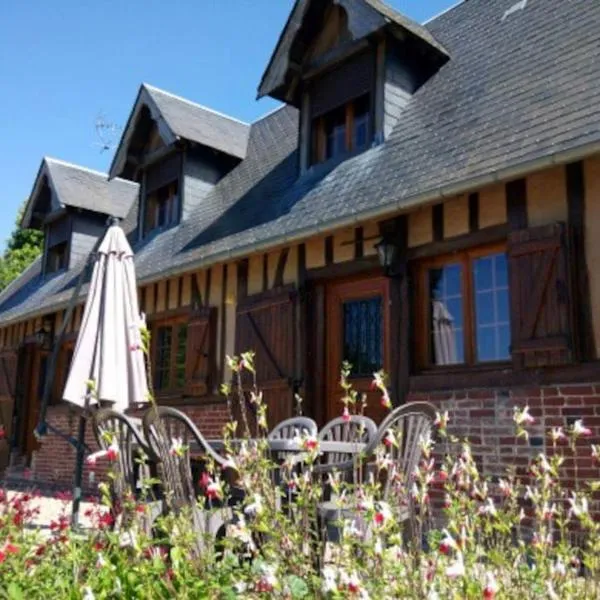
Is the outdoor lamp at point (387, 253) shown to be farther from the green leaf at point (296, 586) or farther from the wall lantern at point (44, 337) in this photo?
the wall lantern at point (44, 337)

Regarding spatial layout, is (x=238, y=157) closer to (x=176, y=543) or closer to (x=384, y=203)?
(x=384, y=203)

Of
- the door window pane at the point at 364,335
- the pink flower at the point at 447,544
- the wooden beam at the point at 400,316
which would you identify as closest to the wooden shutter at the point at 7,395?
the door window pane at the point at 364,335

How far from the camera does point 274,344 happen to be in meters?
6.97

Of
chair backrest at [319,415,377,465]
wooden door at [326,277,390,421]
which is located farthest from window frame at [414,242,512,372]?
chair backrest at [319,415,377,465]

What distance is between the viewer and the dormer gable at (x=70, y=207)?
1309 cm

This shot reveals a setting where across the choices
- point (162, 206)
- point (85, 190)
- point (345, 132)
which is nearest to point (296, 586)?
point (345, 132)

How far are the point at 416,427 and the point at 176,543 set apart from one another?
5.16 feet

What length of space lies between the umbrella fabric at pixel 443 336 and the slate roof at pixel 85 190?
8981 millimetres

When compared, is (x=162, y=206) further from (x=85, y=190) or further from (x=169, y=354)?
(x=85, y=190)

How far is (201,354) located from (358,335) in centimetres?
228

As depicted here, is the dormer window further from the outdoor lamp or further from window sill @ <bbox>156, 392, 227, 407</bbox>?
the outdoor lamp

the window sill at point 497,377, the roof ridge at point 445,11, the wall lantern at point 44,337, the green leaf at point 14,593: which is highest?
the roof ridge at point 445,11

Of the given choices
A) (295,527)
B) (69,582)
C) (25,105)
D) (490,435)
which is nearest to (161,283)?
(25,105)

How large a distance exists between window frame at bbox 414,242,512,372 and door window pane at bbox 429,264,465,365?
0.13ft
